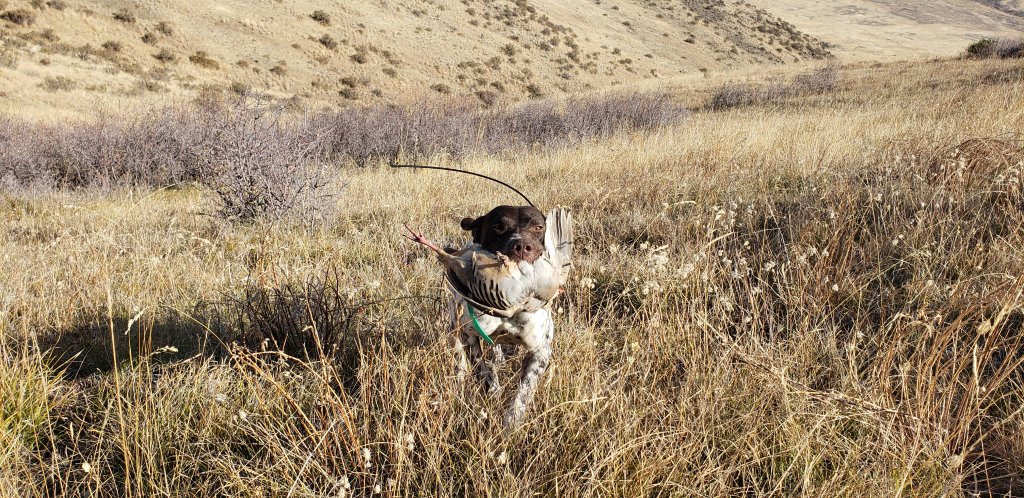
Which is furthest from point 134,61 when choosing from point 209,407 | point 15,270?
point 209,407

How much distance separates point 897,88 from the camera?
12453 mm

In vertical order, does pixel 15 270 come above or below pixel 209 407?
below

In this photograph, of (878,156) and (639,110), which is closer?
(878,156)

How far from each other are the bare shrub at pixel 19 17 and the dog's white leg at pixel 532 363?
29.0 m

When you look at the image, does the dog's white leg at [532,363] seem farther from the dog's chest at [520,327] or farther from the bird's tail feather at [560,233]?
the bird's tail feather at [560,233]

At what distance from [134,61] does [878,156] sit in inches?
1040

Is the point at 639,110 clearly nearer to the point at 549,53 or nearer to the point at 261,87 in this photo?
the point at 261,87

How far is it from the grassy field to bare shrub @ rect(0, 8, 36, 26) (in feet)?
80.4

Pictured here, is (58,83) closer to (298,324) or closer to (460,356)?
(298,324)

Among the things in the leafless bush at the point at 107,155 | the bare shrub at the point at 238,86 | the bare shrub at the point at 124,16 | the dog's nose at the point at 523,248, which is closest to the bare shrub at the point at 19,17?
the bare shrub at the point at 124,16

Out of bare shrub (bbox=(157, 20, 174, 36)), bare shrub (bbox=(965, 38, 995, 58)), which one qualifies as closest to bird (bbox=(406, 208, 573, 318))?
bare shrub (bbox=(965, 38, 995, 58))

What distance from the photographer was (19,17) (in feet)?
69.7

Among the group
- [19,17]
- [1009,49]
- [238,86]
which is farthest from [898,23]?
[19,17]

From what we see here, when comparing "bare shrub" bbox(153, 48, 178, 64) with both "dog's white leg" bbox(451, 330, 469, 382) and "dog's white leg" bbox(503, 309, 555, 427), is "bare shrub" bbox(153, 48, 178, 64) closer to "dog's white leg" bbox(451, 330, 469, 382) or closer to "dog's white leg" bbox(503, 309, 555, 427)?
"dog's white leg" bbox(451, 330, 469, 382)
